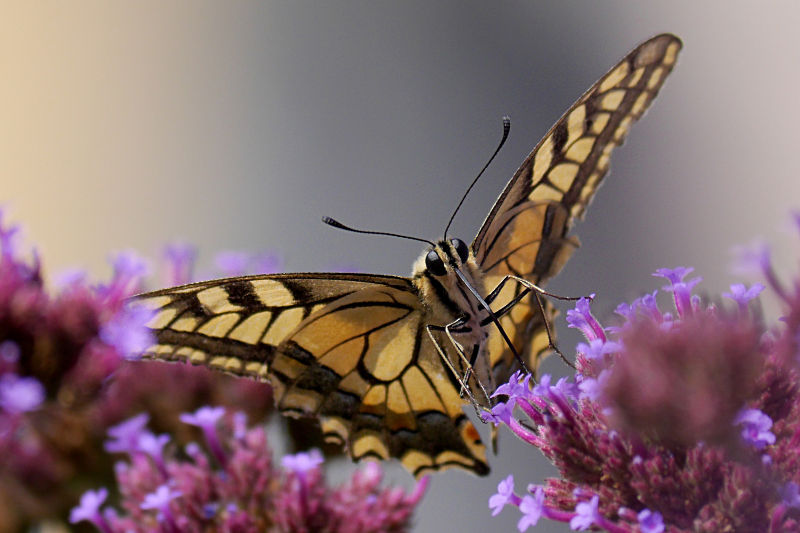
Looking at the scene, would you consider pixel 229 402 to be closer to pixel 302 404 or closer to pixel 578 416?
pixel 302 404

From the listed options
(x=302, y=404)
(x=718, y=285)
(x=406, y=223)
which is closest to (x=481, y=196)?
(x=406, y=223)

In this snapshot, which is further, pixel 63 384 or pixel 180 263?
pixel 180 263

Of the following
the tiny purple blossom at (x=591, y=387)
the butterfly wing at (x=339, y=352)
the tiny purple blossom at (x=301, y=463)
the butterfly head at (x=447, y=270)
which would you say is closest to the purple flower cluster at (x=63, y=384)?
the butterfly wing at (x=339, y=352)

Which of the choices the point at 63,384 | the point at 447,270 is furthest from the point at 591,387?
the point at 63,384

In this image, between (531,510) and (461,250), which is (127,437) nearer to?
(461,250)

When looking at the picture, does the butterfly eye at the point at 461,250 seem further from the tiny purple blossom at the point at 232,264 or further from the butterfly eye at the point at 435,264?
the tiny purple blossom at the point at 232,264
